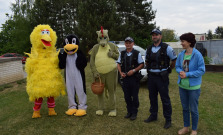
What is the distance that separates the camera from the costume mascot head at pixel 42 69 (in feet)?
13.2

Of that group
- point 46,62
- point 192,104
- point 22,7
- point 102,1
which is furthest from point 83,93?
point 22,7

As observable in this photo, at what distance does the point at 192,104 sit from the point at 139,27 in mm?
21224

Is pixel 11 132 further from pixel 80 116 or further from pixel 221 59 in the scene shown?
pixel 221 59

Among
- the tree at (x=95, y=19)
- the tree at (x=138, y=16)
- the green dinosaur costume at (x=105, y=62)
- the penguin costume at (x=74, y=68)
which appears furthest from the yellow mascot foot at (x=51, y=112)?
the tree at (x=138, y=16)

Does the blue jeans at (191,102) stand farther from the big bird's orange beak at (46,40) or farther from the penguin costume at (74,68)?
the big bird's orange beak at (46,40)

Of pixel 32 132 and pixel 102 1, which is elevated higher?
pixel 102 1

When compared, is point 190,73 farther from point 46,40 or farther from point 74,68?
point 46,40

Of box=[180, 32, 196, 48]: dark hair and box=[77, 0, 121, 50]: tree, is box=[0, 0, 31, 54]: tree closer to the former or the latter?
box=[77, 0, 121, 50]: tree

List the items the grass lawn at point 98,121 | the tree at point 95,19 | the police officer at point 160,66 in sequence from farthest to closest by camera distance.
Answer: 1. the tree at point 95,19
2. the grass lawn at point 98,121
3. the police officer at point 160,66

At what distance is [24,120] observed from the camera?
4211mm

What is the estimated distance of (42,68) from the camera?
408 cm

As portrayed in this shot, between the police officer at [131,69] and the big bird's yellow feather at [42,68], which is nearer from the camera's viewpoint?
the police officer at [131,69]

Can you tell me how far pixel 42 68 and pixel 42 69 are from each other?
3 centimetres

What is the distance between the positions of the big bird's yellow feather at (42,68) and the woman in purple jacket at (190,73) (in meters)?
2.80
